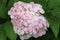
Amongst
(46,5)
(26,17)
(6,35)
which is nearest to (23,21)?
(26,17)

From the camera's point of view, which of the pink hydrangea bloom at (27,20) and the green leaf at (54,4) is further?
the green leaf at (54,4)

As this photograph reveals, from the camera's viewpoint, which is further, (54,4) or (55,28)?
(54,4)

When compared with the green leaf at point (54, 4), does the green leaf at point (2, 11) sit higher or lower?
lower

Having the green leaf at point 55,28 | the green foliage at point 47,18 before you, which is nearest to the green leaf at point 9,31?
the green foliage at point 47,18

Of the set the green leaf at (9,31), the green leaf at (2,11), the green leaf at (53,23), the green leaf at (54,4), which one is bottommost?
the green leaf at (9,31)

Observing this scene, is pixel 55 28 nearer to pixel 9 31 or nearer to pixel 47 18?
pixel 47 18

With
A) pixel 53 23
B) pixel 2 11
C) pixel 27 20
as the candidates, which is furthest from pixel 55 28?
pixel 2 11

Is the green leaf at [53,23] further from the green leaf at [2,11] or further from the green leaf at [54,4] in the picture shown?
the green leaf at [2,11]

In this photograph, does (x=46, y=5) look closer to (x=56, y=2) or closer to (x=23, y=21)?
(x=56, y=2)
